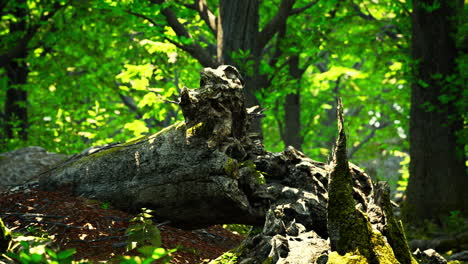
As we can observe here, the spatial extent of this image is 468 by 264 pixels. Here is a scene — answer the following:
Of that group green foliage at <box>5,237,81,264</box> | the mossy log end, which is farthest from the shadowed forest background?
green foliage at <box>5,237,81,264</box>

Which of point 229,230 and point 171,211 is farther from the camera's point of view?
point 229,230

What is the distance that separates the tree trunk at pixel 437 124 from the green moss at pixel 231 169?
6.91 m

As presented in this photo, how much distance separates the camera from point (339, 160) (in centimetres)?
391

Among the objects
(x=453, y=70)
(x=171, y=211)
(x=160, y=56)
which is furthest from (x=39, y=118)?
(x=453, y=70)

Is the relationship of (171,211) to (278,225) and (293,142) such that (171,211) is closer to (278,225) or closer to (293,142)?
(278,225)

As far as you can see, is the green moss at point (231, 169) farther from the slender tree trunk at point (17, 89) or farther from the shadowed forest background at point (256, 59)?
the slender tree trunk at point (17, 89)

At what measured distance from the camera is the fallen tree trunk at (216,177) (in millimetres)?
5043

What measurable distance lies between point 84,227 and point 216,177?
1.75m

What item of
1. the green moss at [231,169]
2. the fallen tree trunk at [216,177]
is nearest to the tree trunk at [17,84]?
the fallen tree trunk at [216,177]

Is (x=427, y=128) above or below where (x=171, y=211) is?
above

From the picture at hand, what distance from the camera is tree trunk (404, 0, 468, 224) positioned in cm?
1026

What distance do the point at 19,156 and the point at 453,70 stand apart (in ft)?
33.8

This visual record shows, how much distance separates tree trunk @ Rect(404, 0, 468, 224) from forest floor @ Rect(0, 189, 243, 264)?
663 centimetres

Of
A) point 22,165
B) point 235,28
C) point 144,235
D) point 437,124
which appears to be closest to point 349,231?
point 144,235
